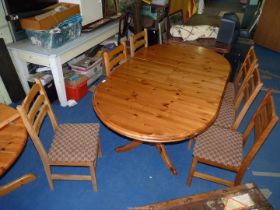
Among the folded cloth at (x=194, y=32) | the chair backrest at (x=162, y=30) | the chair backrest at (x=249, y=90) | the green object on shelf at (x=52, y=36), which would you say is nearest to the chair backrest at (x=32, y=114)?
the green object on shelf at (x=52, y=36)

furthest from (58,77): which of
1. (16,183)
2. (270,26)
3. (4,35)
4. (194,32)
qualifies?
(270,26)

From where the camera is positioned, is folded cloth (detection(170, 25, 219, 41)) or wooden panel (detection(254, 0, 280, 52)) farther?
wooden panel (detection(254, 0, 280, 52))

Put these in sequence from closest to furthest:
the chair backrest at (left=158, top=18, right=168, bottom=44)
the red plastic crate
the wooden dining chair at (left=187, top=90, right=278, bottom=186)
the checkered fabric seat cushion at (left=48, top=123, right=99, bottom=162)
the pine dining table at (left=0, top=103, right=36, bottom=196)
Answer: the pine dining table at (left=0, top=103, right=36, bottom=196) → the wooden dining chair at (left=187, top=90, right=278, bottom=186) → the checkered fabric seat cushion at (left=48, top=123, right=99, bottom=162) → the red plastic crate → the chair backrest at (left=158, top=18, right=168, bottom=44)

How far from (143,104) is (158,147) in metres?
0.73

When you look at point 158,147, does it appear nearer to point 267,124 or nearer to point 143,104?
point 143,104

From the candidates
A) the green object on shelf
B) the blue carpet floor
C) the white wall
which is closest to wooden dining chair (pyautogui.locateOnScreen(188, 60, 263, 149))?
the blue carpet floor

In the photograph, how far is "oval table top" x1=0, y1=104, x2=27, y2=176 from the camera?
4.02 feet

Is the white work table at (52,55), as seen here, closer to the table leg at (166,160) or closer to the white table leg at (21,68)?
the white table leg at (21,68)

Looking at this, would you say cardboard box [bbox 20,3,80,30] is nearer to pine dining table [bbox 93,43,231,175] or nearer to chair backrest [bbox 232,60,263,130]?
pine dining table [bbox 93,43,231,175]

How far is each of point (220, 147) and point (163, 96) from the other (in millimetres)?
596

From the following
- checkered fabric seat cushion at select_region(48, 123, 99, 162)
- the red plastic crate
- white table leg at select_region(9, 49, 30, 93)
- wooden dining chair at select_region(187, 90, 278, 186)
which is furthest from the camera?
the red plastic crate

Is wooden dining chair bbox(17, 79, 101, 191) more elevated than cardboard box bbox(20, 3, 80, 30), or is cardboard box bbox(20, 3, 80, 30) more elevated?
cardboard box bbox(20, 3, 80, 30)

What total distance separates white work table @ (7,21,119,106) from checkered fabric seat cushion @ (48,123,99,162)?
0.88 meters

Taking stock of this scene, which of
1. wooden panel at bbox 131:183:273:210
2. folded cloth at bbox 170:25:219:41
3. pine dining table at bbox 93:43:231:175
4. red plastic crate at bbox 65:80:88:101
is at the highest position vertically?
folded cloth at bbox 170:25:219:41
